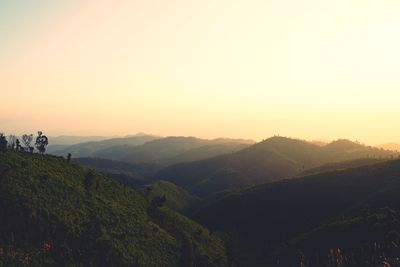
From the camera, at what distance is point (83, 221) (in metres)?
85.9

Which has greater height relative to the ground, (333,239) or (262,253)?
(333,239)

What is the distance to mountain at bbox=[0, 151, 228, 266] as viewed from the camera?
73812 millimetres

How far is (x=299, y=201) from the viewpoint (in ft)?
611

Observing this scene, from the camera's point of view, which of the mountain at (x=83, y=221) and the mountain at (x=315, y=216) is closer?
the mountain at (x=83, y=221)

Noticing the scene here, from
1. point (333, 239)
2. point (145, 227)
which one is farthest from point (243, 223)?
point (145, 227)

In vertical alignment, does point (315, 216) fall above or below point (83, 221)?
below

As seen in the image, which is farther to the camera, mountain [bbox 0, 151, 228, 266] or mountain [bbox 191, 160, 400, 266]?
mountain [bbox 191, 160, 400, 266]

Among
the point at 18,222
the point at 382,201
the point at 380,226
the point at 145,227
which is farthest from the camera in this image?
the point at 382,201

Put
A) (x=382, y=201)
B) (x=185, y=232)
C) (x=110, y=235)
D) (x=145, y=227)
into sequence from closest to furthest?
(x=110, y=235) < (x=145, y=227) < (x=185, y=232) < (x=382, y=201)

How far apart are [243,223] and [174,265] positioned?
331 feet

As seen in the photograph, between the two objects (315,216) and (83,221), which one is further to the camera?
(315,216)

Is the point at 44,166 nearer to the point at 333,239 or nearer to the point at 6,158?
the point at 6,158

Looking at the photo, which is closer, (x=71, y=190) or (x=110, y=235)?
(x=110, y=235)

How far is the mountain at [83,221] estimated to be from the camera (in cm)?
7381
